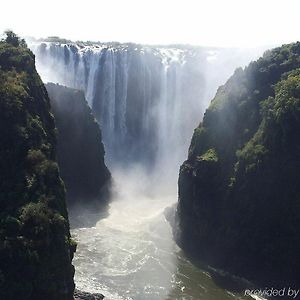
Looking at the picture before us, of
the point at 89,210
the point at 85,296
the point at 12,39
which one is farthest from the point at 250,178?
the point at 12,39

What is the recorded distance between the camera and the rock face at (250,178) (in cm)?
4881

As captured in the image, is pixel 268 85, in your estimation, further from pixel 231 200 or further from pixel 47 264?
pixel 47 264

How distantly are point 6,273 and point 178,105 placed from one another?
204 feet

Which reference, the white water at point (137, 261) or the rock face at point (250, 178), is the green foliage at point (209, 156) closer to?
the rock face at point (250, 178)

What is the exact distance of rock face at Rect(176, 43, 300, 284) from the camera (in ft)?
160

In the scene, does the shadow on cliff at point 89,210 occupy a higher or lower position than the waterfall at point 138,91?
lower

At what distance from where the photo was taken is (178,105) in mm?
92875

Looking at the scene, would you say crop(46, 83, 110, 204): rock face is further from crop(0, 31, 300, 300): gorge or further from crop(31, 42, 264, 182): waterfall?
crop(31, 42, 264, 182): waterfall

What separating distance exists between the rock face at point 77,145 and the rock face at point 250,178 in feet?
58.5

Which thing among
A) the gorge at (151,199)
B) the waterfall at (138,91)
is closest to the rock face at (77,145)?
the gorge at (151,199)

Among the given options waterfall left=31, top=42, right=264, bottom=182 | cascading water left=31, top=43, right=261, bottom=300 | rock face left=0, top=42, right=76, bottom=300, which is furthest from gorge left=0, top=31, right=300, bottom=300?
waterfall left=31, top=42, right=264, bottom=182

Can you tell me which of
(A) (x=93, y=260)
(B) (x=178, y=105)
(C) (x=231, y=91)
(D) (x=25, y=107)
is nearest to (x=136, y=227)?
(A) (x=93, y=260)

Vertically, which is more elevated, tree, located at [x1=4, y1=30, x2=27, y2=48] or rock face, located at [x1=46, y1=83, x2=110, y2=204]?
tree, located at [x1=4, y1=30, x2=27, y2=48]

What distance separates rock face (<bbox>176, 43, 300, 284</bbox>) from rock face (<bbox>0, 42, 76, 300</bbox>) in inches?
681
